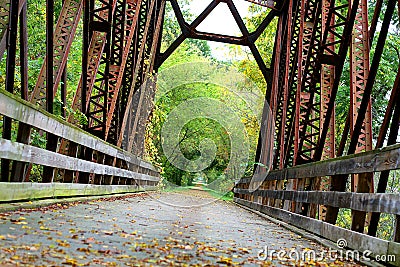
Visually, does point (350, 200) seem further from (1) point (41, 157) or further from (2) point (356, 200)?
(1) point (41, 157)

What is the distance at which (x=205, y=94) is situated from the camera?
4603 cm


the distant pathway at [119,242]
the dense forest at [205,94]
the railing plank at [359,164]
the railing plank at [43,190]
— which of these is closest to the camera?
the distant pathway at [119,242]

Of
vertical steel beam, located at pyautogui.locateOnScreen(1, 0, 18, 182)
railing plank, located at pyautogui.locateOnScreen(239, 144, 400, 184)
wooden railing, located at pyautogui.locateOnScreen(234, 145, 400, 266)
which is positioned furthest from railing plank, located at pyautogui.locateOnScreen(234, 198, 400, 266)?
vertical steel beam, located at pyautogui.locateOnScreen(1, 0, 18, 182)

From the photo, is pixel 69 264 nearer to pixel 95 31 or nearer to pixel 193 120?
pixel 95 31

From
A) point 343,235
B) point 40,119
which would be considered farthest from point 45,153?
point 343,235

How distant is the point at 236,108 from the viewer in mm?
41688

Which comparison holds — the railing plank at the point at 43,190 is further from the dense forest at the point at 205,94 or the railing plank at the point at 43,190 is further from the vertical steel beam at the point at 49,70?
the dense forest at the point at 205,94

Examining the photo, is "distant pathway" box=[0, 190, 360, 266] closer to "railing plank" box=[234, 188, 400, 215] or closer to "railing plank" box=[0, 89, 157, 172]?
"railing plank" box=[234, 188, 400, 215]

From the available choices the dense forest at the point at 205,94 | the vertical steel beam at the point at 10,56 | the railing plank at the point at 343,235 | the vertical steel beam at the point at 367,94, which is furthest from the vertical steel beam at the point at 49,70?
the vertical steel beam at the point at 367,94

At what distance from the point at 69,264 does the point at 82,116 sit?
24.8 ft

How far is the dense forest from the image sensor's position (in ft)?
54.1

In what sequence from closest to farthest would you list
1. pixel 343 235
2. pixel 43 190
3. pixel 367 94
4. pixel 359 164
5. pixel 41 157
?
pixel 359 164 → pixel 343 235 → pixel 367 94 → pixel 41 157 → pixel 43 190

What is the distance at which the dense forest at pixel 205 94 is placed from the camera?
16.5 meters

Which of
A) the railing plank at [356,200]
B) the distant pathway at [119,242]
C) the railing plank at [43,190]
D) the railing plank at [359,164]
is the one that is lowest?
the distant pathway at [119,242]
